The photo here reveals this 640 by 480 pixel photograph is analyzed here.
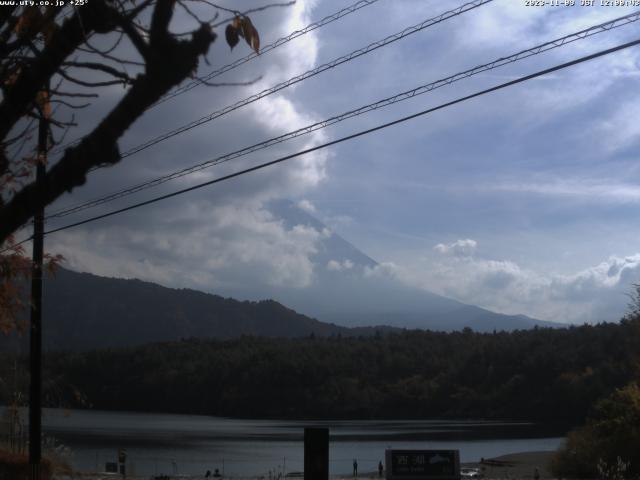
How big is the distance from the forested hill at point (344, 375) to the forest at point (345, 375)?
15 cm

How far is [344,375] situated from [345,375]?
0.20 meters

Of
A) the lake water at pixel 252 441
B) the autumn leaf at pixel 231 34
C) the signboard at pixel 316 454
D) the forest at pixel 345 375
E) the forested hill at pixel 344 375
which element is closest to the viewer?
the autumn leaf at pixel 231 34

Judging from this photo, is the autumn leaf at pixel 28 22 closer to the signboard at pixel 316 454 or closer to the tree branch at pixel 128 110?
the tree branch at pixel 128 110

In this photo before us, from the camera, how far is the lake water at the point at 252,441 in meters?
59.0

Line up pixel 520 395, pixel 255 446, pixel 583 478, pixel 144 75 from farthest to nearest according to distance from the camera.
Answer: pixel 520 395, pixel 255 446, pixel 583 478, pixel 144 75

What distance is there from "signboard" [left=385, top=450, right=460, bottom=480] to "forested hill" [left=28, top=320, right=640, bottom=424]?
95050 millimetres

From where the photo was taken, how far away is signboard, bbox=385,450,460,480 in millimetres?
15469

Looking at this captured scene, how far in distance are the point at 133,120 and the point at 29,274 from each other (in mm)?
5640

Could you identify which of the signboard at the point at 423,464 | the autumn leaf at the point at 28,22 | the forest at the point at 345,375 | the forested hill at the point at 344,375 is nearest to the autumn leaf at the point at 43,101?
the autumn leaf at the point at 28,22

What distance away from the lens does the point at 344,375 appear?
135 meters

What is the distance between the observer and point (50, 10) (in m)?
5.68

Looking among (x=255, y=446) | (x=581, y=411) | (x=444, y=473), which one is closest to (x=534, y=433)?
(x=581, y=411)

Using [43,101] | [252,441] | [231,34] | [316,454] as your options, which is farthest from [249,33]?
[252,441]

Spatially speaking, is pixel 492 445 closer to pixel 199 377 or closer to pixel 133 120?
pixel 199 377
